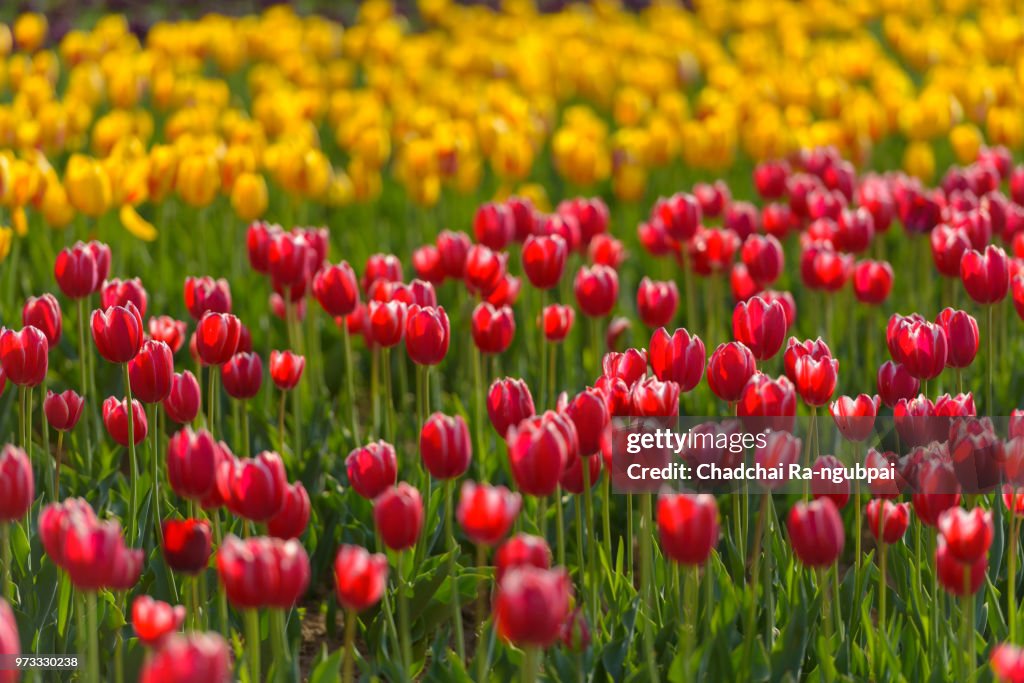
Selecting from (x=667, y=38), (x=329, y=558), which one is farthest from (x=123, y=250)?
(x=667, y=38)

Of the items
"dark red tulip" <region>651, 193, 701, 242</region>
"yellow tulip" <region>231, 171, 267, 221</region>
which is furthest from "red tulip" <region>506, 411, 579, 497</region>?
"yellow tulip" <region>231, 171, 267, 221</region>

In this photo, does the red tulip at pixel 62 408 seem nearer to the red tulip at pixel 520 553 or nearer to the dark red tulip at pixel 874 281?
the red tulip at pixel 520 553

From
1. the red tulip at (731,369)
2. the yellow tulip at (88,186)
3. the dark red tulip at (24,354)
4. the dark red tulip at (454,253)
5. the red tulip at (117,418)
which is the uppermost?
the yellow tulip at (88,186)

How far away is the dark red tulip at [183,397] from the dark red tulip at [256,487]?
26.1 inches

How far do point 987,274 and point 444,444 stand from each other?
146 centimetres

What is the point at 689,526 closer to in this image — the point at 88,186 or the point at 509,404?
the point at 509,404

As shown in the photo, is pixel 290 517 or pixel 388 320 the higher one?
pixel 388 320

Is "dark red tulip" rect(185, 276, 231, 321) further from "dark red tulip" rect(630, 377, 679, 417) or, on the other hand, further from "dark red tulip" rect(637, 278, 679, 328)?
"dark red tulip" rect(630, 377, 679, 417)

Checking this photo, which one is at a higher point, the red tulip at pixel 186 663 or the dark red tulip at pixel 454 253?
the dark red tulip at pixel 454 253

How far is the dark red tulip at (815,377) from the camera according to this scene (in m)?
2.58

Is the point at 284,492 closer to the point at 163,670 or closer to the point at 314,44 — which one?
the point at 163,670

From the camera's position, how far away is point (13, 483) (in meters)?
2.07

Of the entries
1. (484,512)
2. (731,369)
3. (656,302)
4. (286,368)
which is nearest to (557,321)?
(656,302)

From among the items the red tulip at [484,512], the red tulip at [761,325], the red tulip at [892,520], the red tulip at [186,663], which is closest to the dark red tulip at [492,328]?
the red tulip at [761,325]
